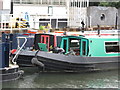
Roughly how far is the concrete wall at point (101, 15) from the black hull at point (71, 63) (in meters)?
9.98

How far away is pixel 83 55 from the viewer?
18.9 meters

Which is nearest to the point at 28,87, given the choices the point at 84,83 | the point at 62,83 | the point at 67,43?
the point at 62,83

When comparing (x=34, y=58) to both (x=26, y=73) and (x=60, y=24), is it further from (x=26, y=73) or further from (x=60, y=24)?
(x=60, y=24)

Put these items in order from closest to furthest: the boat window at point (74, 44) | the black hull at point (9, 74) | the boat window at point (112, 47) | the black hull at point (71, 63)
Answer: the black hull at point (9, 74) < the black hull at point (71, 63) < the boat window at point (112, 47) < the boat window at point (74, 44)

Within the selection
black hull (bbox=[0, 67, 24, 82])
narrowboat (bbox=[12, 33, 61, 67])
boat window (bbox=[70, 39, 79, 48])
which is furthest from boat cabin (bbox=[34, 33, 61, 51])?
black hull (bbox=[0, 67, 24, 82])

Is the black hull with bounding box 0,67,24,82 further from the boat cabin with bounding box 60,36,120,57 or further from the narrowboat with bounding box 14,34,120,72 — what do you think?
the boat cabin with bounding box 60,36,120,57

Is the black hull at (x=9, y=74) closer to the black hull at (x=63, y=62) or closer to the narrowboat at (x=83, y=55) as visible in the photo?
the narrowboat at (x=83, y=55)

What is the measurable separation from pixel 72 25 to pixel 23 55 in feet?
37.4

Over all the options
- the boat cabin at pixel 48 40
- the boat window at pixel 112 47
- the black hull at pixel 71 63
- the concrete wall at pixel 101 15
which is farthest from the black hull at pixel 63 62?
the concrete wall at pixel 101 15

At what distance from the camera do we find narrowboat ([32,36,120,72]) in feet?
58.7

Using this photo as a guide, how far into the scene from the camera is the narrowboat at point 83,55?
58.7ft

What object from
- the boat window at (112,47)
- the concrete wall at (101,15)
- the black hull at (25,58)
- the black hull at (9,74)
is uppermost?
the concrete wall at (101,15)

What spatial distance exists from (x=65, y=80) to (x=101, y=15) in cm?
1372

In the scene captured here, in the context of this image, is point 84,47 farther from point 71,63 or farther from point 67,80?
point 67,80
